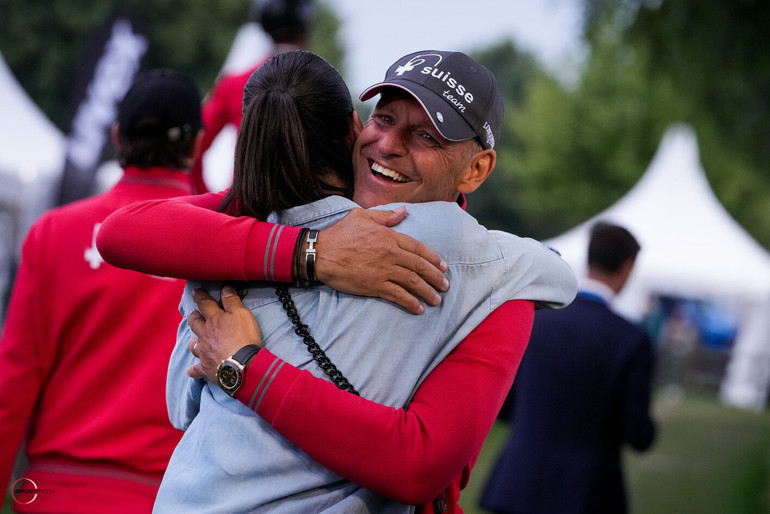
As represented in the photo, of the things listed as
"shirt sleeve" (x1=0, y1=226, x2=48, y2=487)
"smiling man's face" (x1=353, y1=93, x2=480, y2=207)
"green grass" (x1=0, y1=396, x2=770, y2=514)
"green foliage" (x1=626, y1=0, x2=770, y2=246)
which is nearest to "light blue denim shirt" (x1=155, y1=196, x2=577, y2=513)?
"smiling man's face" (x1=353, y1=93, x2=480, y2=207)

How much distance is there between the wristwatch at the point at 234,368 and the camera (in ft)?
5.72

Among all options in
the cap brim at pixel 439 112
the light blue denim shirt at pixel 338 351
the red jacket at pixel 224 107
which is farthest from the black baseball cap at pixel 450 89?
the red jacket at pixel 224 107

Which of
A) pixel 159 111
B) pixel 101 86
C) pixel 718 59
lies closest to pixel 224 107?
pixel 159 111

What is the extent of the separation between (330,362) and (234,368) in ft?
0.62

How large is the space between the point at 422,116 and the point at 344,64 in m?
44.0

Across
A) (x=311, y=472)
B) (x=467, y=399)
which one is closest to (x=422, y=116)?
(x=467, y=399)

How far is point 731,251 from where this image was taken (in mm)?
16297

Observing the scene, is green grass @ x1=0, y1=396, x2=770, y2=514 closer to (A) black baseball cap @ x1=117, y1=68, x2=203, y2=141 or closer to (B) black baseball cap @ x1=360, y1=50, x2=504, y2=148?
(A) black baseball cap @ x1=117, y1=68, x2=203, y2=141

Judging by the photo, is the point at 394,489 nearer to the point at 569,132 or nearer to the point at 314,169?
the point at 314,169

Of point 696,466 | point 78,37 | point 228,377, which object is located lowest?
point 78,37

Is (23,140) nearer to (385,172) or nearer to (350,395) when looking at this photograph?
(385,172)

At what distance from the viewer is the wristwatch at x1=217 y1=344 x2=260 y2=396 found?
174 centimetres

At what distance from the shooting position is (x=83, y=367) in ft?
9.69

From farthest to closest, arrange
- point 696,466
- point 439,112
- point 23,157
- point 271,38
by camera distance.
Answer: point 696,466 → point 23,157 → point 271,38 → point 439,112
